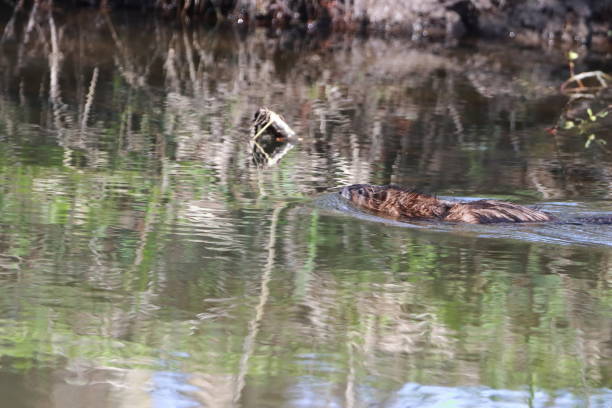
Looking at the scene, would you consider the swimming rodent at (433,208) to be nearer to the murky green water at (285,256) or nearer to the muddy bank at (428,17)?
the murky green water at (285,256)

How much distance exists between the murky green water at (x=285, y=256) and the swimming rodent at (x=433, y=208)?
0.11 m

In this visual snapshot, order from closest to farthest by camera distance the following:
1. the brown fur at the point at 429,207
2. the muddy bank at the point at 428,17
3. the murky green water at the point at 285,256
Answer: the murky green water at the point at 285,256 < the brown fur at the point at 429,207 < the muddy bank at the point at 428,17

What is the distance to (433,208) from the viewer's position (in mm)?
6406

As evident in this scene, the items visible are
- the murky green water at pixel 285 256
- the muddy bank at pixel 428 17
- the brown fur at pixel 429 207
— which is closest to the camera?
the murky green water at pixel 285 256

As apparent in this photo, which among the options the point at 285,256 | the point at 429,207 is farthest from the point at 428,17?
the point at 285,256

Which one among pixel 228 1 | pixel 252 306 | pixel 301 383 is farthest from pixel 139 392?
pixel 228 1

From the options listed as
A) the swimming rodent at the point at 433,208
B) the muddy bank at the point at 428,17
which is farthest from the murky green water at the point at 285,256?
the muddy bank at the point at 428,17

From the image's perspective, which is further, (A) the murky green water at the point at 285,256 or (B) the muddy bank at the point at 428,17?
(B) the muddy bank at the point at 428,17

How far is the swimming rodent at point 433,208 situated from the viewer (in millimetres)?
6195

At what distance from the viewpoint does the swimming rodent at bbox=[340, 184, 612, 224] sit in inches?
244

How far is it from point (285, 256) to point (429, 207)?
4.05 ft

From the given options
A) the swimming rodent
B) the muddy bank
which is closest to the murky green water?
the swimming rodent

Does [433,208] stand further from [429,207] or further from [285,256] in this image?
[285,256]

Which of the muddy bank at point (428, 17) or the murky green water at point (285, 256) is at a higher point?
the muddy bank at point (428, 17)
